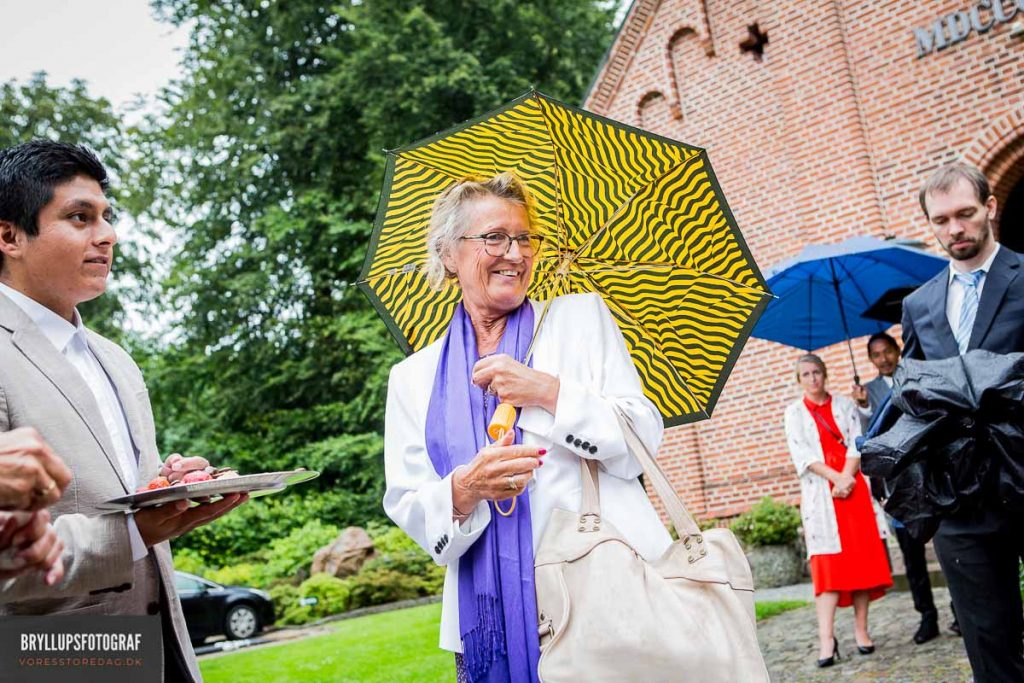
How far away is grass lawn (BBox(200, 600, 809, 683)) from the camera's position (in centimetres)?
712

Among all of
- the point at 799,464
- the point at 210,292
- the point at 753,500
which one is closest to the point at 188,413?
the point at 210,292

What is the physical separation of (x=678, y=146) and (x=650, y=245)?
353 mm

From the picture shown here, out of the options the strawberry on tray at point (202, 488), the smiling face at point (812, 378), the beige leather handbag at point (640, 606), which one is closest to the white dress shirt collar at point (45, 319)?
the strawberry on tray at point (202, 488)

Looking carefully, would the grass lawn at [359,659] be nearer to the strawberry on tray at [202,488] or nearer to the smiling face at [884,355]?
the smiling face at [884,355]

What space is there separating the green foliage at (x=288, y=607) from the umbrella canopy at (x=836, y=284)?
10.1 m

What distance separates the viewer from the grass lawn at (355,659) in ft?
23.4

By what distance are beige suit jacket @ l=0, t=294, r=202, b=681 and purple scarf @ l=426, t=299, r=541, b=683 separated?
2.32 feet

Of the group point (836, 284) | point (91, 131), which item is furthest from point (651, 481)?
point (91, 131)

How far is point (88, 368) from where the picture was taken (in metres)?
2.22

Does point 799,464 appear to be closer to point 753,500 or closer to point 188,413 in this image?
point 753,500

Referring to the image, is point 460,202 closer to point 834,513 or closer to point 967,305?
point 967,305

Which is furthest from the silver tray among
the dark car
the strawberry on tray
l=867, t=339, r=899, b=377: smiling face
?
the dark car

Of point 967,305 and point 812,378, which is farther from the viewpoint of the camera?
point 812,378

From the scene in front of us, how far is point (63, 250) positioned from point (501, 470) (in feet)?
3.98
